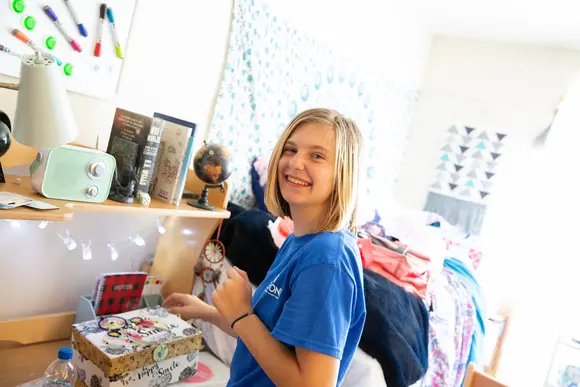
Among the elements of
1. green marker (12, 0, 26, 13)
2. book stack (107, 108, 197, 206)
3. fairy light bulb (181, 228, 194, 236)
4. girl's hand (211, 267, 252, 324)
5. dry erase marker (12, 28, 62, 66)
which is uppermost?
green marker (12, 0, 26, 13)

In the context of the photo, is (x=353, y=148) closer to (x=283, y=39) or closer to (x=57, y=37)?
(x=57, y=37)

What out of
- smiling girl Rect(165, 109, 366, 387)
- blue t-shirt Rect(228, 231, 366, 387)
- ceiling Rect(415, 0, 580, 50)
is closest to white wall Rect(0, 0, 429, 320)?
smiling girl Rect(165, 109, 366, 387)

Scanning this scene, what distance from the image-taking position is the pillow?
222cm

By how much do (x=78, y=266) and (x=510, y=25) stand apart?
2.95m

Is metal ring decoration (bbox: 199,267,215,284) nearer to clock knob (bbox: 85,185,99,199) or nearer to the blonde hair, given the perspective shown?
clock knob (bbox: 85,185,99,199)

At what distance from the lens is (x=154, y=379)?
1.35 meters

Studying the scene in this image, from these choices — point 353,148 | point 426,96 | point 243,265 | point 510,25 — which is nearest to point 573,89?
point 510,25

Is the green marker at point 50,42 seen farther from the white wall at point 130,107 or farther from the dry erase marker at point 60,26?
the white wall at point 130,107

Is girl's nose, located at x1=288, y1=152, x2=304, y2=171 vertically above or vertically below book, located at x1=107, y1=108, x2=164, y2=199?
above

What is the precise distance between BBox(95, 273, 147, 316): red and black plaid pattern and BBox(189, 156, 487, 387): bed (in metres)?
0.23

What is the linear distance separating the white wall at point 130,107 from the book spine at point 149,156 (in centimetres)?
30

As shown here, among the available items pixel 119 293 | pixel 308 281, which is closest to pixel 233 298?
pixel 308 281

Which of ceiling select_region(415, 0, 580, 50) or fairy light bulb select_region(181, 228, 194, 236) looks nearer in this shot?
fairy light bulb select_region(181, 228, 194, 236)

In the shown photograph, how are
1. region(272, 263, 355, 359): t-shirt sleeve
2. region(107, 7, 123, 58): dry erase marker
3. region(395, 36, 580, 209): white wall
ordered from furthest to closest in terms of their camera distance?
region(395, 36, 580, 209): white wall → region(107, 7, 123, 58): dry erase marker → region(272, 263, 355, 359): t-shirt sleeve
